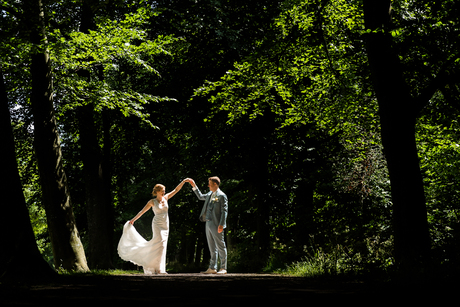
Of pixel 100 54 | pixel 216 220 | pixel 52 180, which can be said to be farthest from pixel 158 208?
pixel 100 54

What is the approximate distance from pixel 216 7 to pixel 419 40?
795 cm

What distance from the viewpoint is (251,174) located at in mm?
18359

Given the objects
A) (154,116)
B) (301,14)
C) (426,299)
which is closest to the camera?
(426,299)

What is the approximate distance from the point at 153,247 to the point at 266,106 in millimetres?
5985

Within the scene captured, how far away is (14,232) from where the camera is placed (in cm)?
767

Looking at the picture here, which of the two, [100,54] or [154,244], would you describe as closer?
[154,244]

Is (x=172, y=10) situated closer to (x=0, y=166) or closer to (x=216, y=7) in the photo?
(x=216, y=7)

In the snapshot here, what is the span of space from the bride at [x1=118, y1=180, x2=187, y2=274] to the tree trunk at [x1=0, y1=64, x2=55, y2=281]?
13.9 feet

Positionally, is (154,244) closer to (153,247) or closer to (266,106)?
(153,247)

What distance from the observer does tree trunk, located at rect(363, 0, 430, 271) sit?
790 cm

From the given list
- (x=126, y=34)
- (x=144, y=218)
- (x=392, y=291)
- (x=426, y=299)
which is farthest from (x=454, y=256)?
(x=144, y=218)

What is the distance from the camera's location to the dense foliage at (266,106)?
10.9 meters

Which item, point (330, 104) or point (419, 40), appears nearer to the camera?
point (419, 40)

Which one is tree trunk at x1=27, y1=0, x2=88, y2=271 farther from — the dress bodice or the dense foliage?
the dress bodice
